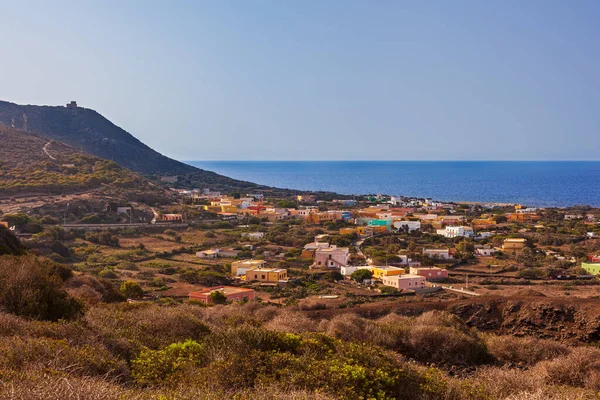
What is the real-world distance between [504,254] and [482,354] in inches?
933

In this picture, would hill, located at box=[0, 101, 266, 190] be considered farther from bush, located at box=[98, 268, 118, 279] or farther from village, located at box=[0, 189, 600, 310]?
bush, located at box=[98, 268, 118, 279]

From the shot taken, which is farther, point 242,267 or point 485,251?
point 485,251

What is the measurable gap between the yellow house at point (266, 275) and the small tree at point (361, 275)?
342cm

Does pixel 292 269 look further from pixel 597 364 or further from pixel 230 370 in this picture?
pixel 230 370

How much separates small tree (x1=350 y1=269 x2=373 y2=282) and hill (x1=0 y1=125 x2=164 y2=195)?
3259 centimetres

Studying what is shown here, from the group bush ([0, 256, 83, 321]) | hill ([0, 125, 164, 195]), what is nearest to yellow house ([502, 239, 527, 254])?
bush ([0, 256, 83, 321])

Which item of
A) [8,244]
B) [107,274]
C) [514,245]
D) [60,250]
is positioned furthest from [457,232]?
[8,244]

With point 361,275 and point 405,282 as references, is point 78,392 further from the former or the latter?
point 361,275

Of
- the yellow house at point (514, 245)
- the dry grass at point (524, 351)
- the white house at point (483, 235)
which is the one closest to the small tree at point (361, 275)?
the yellow house at point (514, 245)

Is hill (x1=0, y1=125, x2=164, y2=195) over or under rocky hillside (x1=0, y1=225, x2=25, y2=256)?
over

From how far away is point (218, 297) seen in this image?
65.2ft

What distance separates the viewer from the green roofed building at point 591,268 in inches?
1088

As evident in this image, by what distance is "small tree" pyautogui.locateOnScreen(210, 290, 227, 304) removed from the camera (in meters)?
19.6

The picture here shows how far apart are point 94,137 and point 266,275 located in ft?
266
